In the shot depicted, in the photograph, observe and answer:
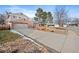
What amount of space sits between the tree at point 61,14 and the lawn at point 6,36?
407mm

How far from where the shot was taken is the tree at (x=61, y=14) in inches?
88.1

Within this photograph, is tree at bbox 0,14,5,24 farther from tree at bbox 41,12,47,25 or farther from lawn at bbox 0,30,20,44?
tree at bbox 41,12,47,25

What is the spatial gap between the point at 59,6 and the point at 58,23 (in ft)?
0.49

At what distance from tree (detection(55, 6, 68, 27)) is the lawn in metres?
0.41

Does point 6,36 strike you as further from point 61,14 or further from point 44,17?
point 61,14

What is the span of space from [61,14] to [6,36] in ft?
1.70

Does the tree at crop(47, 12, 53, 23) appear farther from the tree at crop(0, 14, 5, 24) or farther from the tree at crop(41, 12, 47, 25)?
the tree at crop(0, 14, 5, 24)

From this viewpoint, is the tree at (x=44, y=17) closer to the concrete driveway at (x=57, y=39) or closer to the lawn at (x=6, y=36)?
the concrete driveway at (x=57, y=39)

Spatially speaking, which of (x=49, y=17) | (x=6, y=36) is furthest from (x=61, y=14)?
(x=6, y=36)

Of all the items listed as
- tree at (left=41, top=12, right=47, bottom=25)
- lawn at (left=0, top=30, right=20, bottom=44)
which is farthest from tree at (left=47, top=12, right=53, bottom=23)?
lawn at (left=0, top=30, right=20, bottom=44)

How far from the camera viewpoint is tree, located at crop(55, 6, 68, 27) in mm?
2238

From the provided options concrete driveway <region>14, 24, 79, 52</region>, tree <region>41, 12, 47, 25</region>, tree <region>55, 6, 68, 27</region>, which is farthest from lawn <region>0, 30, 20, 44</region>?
tree <region>55, 6, 68, 27</region>

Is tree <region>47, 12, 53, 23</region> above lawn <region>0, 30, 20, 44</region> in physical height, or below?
above
